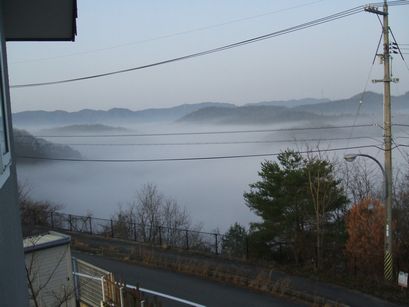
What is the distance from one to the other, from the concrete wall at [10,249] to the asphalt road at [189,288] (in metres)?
10.4

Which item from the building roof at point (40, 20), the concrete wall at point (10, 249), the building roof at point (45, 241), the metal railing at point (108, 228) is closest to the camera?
the concrete wall at point (10, 249)

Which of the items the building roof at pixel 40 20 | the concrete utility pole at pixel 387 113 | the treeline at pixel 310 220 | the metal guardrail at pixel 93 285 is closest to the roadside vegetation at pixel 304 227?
the treeline at pixel 310 220

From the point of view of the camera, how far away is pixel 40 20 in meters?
4.39

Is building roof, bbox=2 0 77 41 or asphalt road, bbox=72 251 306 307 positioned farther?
asphalt road, bbox=72 251 306 307

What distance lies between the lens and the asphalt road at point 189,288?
45.8 feet

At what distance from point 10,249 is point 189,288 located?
41.5ft

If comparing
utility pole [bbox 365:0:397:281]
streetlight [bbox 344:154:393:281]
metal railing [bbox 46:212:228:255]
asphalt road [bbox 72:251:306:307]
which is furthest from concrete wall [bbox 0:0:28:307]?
metal railing [bbox 46:212:228:255]

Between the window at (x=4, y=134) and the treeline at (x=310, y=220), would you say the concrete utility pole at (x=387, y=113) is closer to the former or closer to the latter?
the treeline at (x=310, y=220)

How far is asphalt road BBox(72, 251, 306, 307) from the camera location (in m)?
14.0

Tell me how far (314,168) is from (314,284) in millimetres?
11823

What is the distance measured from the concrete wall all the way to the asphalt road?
10395 mm

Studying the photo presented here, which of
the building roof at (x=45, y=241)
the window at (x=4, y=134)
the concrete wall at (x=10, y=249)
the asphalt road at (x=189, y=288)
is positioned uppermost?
the window at (x=4, y=134)

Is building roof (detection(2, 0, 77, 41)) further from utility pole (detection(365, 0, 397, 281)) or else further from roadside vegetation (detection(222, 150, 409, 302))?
roadside vegetation (detection(222, 150, 409, 302))

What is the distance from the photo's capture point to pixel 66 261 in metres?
11.6
